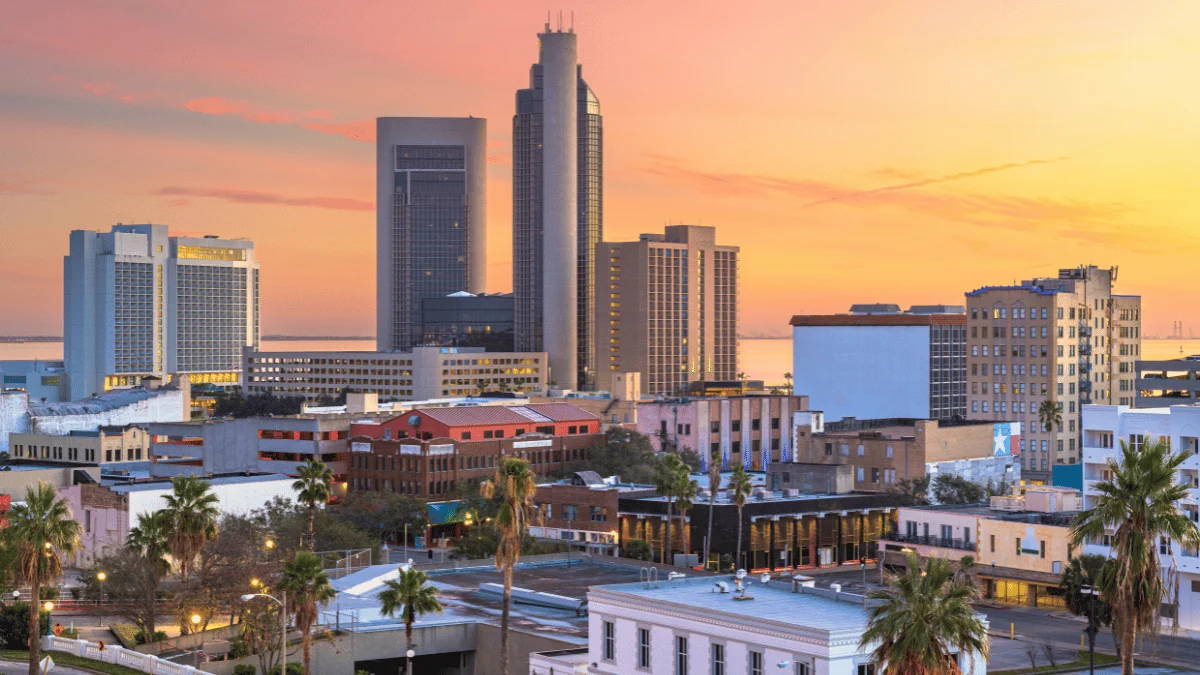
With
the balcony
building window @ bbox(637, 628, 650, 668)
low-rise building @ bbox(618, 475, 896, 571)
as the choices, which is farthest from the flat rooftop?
low-rise building @ bbox(618, 475, 896, 571)

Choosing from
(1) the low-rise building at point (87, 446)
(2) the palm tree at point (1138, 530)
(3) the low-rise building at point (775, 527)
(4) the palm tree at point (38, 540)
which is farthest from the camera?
(1) the low-rise building at point (87, 446)

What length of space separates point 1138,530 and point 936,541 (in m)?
57.0

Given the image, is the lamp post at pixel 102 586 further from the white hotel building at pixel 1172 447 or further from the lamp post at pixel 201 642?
the white hotel building at pixel 1172 447

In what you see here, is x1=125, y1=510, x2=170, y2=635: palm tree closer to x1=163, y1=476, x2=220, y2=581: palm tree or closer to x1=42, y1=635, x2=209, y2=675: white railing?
x1=163, y1=476, x2=220, y2=581: palm tree

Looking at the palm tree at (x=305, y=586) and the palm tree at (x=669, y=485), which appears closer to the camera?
the palm tree at (x=305, y=586)

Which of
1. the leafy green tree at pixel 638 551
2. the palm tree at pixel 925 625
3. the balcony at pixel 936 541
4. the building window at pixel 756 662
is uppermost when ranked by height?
the palm tree at pixel 925 625

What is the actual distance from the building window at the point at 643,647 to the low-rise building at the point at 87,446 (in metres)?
132

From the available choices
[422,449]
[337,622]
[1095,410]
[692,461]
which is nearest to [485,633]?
[337,622]

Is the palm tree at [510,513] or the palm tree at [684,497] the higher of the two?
the palm tree at [510,513]

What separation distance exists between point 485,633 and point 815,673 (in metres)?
34.5

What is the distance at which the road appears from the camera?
88.9 metres

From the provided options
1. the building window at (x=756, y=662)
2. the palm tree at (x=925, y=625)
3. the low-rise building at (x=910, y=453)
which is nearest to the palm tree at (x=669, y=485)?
the low-rise building at (x=910, y=453)

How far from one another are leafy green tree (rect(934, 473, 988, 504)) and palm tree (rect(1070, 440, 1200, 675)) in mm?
92577

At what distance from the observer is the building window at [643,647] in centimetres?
6338
